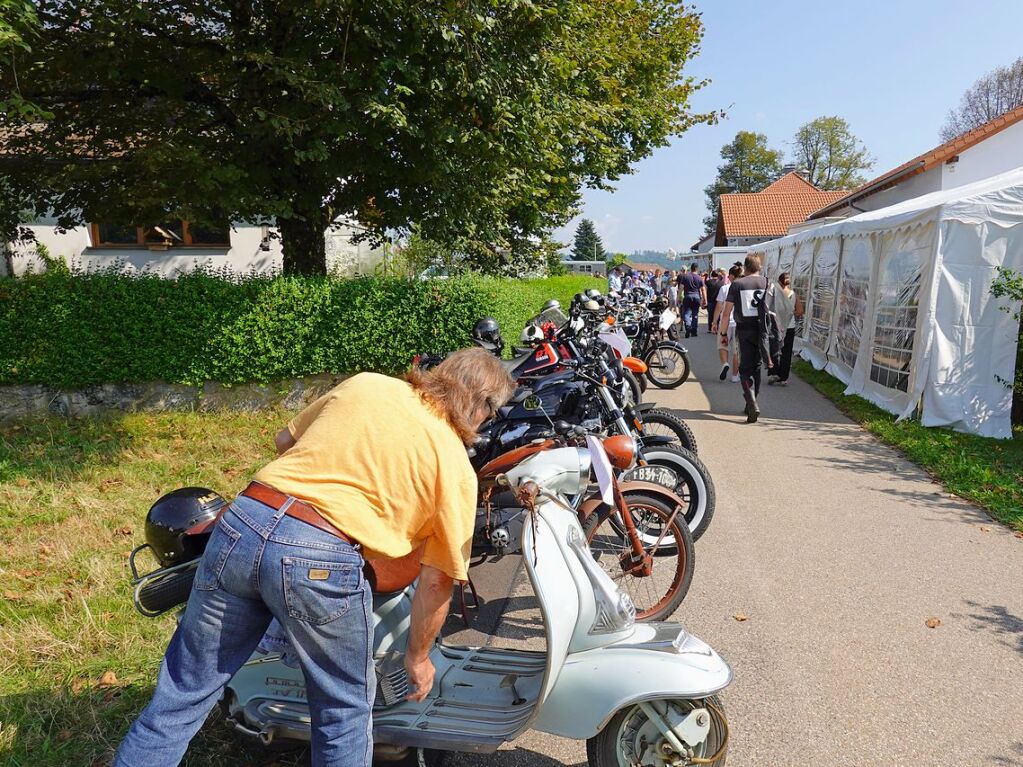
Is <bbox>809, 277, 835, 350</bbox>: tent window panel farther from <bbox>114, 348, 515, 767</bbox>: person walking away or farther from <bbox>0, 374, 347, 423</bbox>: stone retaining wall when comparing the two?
<bbox>114, 348, 515, 767</bbox>: person walking away

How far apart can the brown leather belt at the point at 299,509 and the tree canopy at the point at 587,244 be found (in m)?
93.1

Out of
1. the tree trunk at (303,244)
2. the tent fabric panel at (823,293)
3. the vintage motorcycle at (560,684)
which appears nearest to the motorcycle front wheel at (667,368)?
the tent fabric panel at (823,293)

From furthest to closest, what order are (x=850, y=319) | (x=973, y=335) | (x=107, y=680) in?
(x=850, y=319) < (x=973, y=335) < (x=107, y=680)

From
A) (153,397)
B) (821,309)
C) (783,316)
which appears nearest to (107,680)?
(153,397)

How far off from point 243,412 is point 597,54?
33.5 ft

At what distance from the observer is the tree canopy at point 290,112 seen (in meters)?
6.89

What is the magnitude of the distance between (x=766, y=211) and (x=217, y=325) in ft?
152

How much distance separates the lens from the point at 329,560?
1926 mm

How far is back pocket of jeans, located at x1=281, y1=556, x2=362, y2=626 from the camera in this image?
189 cm

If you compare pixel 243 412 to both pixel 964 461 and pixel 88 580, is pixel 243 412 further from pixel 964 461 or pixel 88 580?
pixel 964 461

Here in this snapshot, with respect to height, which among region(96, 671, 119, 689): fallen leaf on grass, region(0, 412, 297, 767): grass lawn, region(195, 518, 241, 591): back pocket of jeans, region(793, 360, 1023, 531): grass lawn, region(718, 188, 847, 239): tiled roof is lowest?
region(96, 671, 119, 689): fallen leaf on grass

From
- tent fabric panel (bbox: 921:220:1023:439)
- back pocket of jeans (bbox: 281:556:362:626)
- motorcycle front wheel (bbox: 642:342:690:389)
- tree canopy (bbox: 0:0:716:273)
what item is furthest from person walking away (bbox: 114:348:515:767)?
motorcycle front wheel (bbox: 642:342:690:389)

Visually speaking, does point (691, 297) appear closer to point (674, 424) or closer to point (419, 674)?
point (674, 424)

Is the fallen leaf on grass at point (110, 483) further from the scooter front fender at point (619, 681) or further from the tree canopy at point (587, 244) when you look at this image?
the tree canopy at point (587, 244)
